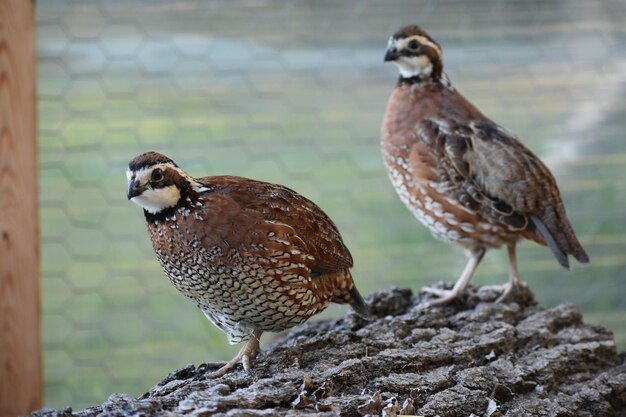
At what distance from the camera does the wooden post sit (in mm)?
3857

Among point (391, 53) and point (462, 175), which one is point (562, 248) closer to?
point (462, 175)

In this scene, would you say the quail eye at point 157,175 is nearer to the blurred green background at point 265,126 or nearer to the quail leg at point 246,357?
the quail leg at point 246,357

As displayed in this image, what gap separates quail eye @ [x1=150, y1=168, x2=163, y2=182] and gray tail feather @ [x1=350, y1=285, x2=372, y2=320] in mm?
859

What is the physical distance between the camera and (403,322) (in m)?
3.20

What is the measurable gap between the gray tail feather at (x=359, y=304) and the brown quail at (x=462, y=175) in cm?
46

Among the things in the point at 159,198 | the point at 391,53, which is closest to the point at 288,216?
the point at 159,198

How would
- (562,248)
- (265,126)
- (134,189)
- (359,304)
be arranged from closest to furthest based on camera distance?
(134,189) → (359,304) → (562,248) → (265,126)

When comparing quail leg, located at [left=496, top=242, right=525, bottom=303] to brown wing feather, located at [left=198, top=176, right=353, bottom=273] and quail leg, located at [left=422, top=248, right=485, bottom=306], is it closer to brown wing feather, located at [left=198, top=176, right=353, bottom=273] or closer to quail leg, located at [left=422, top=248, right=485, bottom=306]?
quail leg, located at [left=422, top=248, right=485, bottom=306]

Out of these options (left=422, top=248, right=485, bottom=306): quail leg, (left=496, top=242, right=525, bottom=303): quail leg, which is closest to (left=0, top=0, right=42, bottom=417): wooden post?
(left=422, top=248, right=485, bottom=306): quail leg

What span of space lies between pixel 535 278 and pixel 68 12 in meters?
2.89

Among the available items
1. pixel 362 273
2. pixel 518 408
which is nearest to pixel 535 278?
pixel 362 273

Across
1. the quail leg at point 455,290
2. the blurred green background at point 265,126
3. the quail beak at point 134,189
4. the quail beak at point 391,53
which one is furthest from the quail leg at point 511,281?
the quail beak at point 134,189

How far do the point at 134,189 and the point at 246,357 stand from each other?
2.07 feet

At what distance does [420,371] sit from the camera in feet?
9.29
